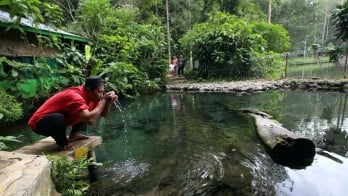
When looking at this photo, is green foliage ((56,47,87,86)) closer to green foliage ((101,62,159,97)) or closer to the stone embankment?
green foliage ((101,62,159,97))

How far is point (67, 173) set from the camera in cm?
344

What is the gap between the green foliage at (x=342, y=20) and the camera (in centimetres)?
1571

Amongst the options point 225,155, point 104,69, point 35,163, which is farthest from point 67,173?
point 104,69

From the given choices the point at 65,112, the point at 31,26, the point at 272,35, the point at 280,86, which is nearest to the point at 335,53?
the point at 280,86

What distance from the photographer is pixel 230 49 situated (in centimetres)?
2039

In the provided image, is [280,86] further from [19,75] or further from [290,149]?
[19,75]

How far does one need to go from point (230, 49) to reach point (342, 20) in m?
6.75

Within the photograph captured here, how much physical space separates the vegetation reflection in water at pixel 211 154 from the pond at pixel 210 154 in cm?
1

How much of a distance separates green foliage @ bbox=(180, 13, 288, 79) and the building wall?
12109mm

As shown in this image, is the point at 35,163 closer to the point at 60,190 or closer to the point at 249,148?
the point at 60,190

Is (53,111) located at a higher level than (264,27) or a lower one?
lower

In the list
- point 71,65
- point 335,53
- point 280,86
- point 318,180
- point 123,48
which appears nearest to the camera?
point 318,180

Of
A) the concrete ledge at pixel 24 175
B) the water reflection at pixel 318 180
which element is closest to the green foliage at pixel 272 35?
the water reflection at pixel 318 180

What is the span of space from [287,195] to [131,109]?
8.62 metres
